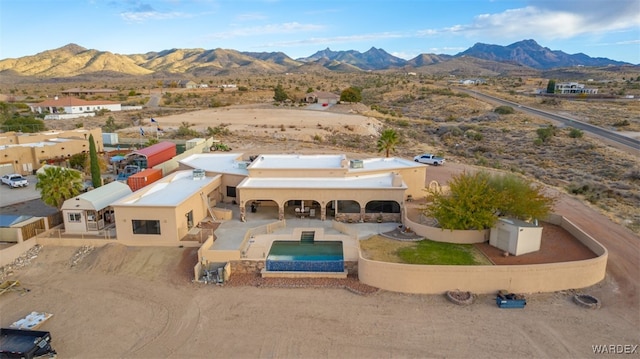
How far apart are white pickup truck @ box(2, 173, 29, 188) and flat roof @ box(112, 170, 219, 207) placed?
17.3 metres

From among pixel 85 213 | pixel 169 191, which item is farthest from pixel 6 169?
pixel 169 191

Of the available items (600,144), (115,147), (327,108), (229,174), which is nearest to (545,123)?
(600,144)

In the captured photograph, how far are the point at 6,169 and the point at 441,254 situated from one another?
1804 inches

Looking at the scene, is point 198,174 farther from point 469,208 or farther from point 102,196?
point 469,208

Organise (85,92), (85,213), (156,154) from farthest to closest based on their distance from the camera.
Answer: (85,92), (156,154), (85,213)

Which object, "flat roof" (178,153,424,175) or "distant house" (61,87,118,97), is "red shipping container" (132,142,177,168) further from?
"distant house" (61,87,118,97)

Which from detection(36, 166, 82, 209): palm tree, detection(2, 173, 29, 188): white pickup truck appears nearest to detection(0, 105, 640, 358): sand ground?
detection(36, 166, 82, 209): palm tree

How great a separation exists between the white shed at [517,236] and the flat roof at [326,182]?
7.87 meters

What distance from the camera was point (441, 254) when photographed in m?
25.7

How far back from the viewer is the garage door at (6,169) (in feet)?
144

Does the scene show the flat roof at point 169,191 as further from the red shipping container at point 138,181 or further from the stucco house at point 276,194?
the red shipping container at point 138,181

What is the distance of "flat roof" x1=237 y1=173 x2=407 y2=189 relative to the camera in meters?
32.1

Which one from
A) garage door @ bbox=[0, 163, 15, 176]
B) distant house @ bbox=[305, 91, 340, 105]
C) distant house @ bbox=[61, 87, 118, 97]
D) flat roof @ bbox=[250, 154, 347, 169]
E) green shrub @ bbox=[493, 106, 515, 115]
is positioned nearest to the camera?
flat roof @ bbox=[250, 154, 347, 169]

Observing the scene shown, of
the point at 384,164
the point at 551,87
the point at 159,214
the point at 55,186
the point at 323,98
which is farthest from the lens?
the point at 551,87
